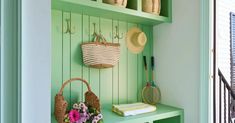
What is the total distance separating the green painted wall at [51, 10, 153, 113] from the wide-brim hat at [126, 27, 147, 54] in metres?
0.04

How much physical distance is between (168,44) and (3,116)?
5.00 ft

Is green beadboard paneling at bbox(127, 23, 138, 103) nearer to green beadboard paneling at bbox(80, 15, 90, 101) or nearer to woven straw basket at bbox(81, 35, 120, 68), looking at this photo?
woven straw basket at bbox(81, 35, 120, 68)

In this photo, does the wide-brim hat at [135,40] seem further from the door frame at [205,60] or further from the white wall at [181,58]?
the door frame at [205,60]

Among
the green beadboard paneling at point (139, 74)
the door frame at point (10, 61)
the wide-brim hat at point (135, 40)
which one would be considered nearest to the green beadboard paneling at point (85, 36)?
the wide-brim hat at point (135, 40)

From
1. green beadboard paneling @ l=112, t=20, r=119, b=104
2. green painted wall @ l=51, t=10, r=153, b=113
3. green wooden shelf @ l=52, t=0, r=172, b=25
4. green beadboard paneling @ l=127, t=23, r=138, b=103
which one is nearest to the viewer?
green wooden shelf @ l=52, t=0, r=172, b=25

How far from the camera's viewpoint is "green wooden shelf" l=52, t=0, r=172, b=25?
4.60 feet

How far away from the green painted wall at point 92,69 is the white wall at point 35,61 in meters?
0.65

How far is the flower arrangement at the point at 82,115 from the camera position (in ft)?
4.27

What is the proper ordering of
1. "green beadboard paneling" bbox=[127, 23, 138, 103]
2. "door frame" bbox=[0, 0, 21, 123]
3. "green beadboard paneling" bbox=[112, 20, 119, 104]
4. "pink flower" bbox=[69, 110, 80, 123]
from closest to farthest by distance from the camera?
"door frame" bbox=[0, 0, 21, 123] < "pink flower" bbox=[69, 110, 80, 123] < "green beadboard paneling" bbox=[112, 20, 119, 104] < "green beadboard paneling" bbox=[127, 23, 138, 103]

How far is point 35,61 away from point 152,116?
1047 mm

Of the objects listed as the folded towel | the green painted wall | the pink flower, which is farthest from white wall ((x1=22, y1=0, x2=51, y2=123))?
the folded towel

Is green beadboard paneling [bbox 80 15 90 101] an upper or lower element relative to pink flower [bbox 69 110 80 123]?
upper

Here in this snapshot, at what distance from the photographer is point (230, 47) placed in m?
3.36

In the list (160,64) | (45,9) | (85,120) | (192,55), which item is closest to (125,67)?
(160,64)
